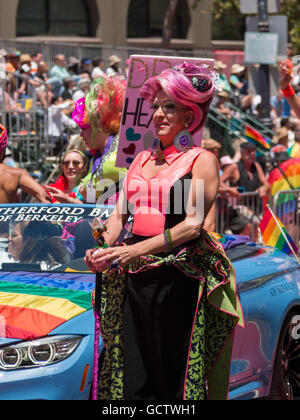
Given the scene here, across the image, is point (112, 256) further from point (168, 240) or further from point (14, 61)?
point (14, 61)

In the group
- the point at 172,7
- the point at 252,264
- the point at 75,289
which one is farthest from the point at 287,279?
the point at 172,7

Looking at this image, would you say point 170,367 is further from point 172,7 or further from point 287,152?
point 172,7

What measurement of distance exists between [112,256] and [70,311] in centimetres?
59

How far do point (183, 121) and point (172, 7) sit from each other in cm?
2468

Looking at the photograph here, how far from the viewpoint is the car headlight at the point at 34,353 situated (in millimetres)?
4043

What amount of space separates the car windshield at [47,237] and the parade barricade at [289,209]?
5085 mm

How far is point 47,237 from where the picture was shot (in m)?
5.25

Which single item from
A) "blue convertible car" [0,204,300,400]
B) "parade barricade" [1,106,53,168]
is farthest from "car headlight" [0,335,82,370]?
"parade barricade" [1,106,53,168]

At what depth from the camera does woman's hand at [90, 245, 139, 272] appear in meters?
3.79

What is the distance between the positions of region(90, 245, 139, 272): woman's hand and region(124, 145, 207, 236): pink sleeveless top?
0.58ft

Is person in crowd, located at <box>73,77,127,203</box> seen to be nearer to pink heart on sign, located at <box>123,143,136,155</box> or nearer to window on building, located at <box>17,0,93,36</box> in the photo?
pink heart on sign, located at <box>123,143,136,155</box>

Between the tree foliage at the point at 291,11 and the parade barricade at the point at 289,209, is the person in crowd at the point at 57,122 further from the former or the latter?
the tree foliage at the point at 291,11

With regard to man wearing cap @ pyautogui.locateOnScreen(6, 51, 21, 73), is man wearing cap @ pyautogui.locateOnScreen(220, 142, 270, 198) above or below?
below

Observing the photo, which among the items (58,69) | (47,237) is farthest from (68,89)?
(47,237)
